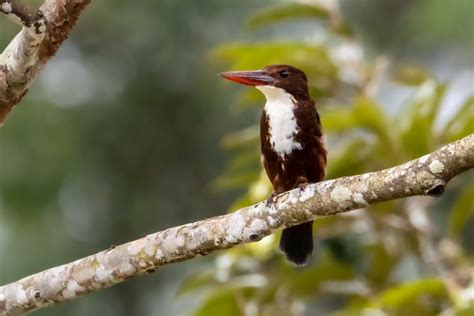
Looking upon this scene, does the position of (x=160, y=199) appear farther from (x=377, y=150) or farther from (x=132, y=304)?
(x=377, y=150)

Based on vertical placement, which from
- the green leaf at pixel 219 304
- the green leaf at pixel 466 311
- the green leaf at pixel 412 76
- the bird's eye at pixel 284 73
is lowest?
the green leaf at pixel 466 311

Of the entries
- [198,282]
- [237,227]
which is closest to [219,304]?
[198,282]

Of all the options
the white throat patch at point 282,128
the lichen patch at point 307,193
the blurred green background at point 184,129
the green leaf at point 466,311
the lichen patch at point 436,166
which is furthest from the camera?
the blurred green background at point 184,129

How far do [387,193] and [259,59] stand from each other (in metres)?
1.55

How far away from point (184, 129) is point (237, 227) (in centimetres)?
242

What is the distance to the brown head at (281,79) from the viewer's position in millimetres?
3182

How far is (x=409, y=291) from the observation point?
3061 mm

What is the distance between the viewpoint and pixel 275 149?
3055 millimetres

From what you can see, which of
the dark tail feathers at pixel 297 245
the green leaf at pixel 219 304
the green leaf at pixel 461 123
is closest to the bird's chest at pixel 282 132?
the dark tail feathers at pixel 297 245

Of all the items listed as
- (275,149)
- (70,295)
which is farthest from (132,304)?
(70,295)

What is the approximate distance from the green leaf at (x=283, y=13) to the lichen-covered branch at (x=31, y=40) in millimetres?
1354

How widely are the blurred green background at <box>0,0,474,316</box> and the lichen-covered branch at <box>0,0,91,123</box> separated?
118cm

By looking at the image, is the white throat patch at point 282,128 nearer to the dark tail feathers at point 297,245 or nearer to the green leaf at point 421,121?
the dark tail feathers at point 297,245

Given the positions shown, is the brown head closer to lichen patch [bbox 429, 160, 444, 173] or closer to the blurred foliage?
the blurred foliage
